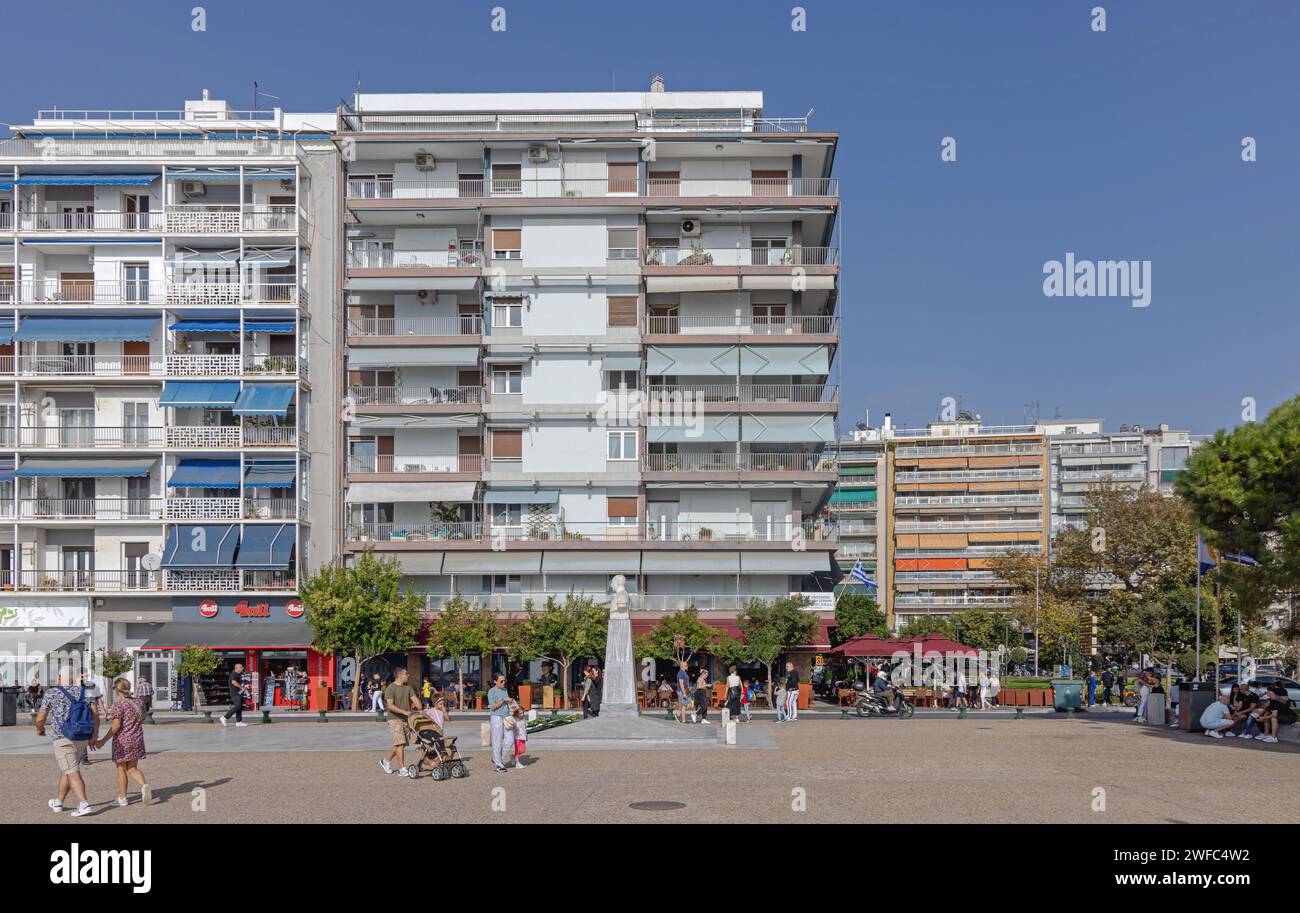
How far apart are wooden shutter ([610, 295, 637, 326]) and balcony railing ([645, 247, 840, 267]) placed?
5.91ft

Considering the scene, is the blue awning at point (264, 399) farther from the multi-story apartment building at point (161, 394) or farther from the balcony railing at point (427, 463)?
the balcony railing at point (427, 463)

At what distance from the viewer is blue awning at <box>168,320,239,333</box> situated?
54.8 m

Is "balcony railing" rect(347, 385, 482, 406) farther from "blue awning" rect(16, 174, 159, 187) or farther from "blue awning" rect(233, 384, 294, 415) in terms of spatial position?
"blue awning" rect(16, 174, 159, 187)

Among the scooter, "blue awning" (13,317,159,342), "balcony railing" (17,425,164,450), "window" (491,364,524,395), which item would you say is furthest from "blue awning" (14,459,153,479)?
the scooter

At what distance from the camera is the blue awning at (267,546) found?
53094mm

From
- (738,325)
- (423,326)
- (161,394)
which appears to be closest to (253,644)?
(161,394)

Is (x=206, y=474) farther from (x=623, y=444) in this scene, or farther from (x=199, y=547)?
(x=623, y=444)

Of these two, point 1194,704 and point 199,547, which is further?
point 199,547

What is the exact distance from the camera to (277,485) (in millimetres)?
54125

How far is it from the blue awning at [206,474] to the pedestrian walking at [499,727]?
34465 millimetres

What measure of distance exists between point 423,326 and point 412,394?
305cm

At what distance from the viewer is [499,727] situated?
2208 cm

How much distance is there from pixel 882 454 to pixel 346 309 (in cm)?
6389

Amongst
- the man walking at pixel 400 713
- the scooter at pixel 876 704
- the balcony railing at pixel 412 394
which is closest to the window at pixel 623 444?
the balcony railing at pixel 412 394
